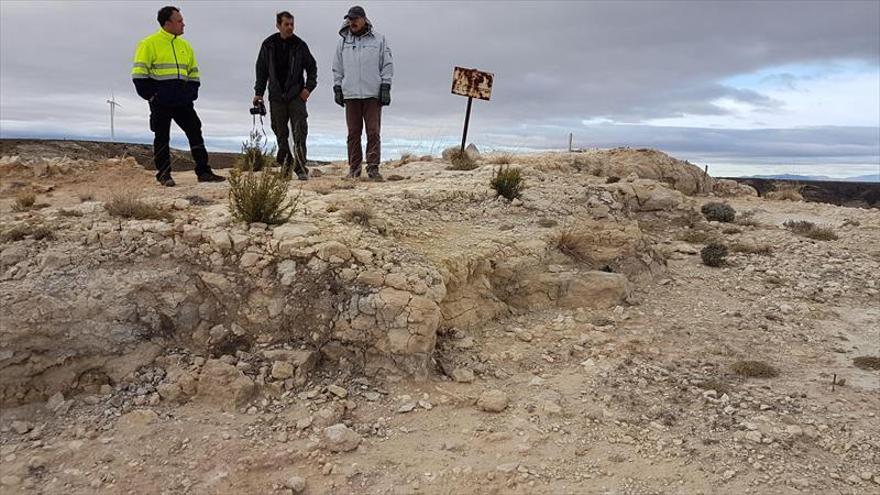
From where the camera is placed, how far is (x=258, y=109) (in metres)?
8.34

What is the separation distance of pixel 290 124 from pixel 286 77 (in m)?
0.63

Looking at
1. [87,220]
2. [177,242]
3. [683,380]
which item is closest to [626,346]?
[683,380]

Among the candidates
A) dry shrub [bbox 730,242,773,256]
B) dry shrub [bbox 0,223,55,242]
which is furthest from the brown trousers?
dry shrub [bbox 730,242,773,256]

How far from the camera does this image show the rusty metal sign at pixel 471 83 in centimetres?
1031

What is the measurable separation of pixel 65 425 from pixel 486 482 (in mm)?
2976

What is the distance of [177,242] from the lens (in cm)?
550

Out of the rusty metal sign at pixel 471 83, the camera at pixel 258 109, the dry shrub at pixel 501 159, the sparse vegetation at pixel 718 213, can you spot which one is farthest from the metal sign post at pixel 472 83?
the sparse vegetation at pixel 718 213

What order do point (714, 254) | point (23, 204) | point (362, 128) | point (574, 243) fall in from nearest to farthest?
1. point (23, 204)
2. point (574, 243)
3. point (714, 254)
4. point (362, 128)

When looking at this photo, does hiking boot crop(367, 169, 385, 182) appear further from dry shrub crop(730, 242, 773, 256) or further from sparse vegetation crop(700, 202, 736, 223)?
sparse vegetation crop(700, 202, 736, 223)

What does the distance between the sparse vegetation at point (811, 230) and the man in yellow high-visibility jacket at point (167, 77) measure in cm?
907

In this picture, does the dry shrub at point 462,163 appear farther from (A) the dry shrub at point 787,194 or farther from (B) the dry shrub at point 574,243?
(A) the dry shrub at point 787,194

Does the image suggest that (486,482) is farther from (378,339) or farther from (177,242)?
(177,242)

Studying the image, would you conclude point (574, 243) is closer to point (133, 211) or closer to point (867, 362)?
point (867, 362)

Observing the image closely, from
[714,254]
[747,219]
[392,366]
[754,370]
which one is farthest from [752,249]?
[392,366]
